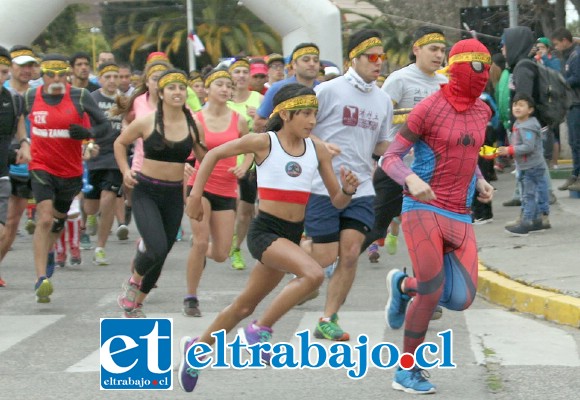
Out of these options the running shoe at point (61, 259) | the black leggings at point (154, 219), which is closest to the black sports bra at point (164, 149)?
the black leggings at point (154, 219)

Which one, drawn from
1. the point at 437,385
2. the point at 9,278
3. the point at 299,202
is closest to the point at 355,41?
the point at 299,202

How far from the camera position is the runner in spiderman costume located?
23.6ft

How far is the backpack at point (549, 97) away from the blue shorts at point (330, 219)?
6213 mm

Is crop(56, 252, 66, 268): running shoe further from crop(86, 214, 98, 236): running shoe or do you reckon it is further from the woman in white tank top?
the woman in white tank top

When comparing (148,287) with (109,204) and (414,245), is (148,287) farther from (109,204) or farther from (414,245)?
(109,204)

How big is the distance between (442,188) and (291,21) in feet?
51.8

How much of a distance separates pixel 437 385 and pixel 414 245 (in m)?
0.80

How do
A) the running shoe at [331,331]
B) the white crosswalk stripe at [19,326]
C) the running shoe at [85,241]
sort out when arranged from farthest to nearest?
1. the running shoe at [85,241]
2. the white crosswalk stripe at [19,326]
3. the running shoe at [331,331]

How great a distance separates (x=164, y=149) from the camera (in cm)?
981

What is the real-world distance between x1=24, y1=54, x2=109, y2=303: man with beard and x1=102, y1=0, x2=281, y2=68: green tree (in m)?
41.2

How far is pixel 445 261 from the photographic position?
7.40 metres

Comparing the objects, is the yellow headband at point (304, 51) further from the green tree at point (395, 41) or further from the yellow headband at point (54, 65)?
the green tree at point (395, 41)

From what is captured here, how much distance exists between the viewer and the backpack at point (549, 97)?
583 inches

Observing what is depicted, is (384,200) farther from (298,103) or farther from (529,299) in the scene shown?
(298,103)
